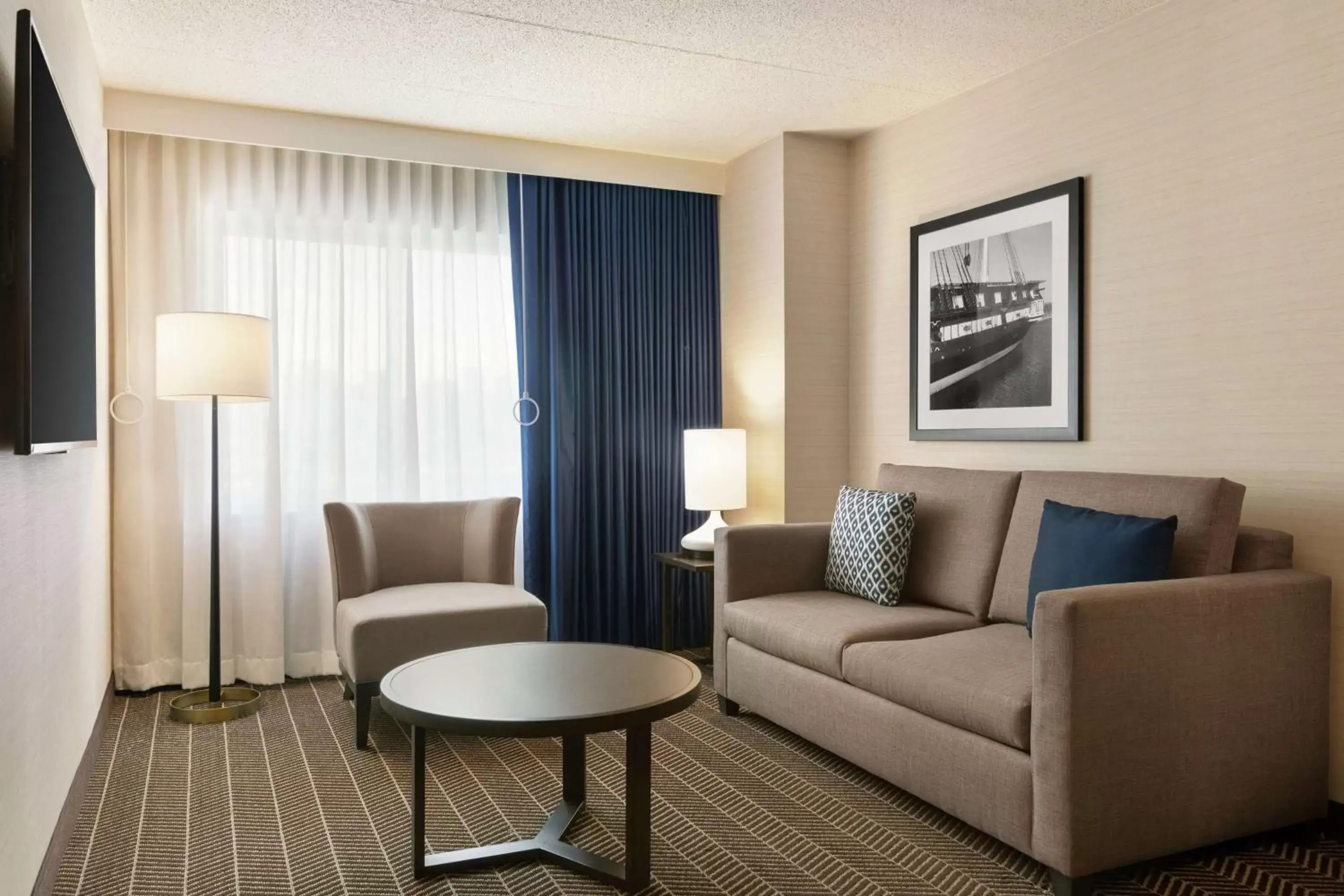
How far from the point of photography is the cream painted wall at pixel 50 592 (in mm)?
1797

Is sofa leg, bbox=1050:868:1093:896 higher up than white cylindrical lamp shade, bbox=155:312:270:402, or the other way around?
white cylindrical lamp shade, bbox=155:312:270:402

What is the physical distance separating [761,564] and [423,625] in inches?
48.0

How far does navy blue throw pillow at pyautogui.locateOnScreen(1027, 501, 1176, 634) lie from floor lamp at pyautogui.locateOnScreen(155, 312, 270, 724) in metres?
2.80

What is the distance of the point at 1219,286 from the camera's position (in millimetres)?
2965

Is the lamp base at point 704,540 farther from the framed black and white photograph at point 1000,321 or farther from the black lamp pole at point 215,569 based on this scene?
the black lamp pole at point 215,569

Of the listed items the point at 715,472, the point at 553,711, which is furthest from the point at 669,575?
the point at 553,711

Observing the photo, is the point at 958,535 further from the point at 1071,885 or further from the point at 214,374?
the point at 214,374

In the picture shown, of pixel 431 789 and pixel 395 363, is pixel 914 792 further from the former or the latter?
pixel 395 363

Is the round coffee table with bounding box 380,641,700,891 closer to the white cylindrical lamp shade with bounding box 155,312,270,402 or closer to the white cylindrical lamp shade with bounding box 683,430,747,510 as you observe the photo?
the white cylindrical lamp shade with bounding box 155,312,270,402

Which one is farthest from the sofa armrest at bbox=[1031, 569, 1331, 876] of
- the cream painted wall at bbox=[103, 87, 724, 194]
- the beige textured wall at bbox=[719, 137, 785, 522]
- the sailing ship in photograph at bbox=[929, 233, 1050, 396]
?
the cream painted wall at bbox=[103, 87, 724, 194]

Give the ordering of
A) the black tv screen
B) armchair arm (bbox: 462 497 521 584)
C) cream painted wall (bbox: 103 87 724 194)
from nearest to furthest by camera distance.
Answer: the black tv screen → cream painted wall (bbox: 103 87 724 194) → armchair arm (bbox: 462 497 521 584)

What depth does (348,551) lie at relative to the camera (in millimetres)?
3855

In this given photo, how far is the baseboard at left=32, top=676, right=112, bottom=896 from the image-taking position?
7.13 feet

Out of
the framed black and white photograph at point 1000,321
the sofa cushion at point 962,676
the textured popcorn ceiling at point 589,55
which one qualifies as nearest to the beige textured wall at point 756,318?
the textured popcorn ceiling at point 589,55
